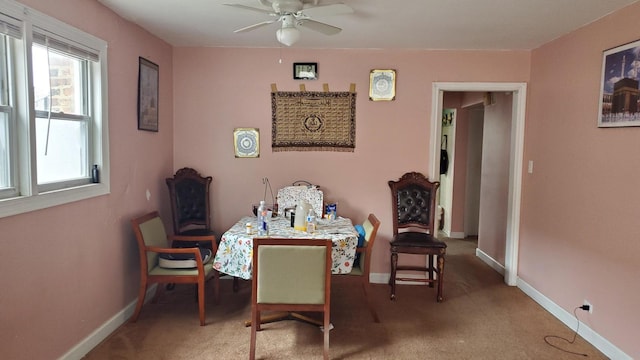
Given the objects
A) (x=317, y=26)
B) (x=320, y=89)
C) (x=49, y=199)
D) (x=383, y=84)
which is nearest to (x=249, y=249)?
(x=49, y=199)

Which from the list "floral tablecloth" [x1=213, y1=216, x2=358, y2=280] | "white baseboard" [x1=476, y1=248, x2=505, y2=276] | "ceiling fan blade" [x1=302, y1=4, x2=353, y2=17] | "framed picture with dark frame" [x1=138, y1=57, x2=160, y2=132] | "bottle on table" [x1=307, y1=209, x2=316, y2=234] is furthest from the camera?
"white baseboard" [x1=476, y1=248, x2=505, y2=276]

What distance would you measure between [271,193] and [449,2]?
8.15 feet

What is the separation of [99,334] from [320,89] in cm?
290

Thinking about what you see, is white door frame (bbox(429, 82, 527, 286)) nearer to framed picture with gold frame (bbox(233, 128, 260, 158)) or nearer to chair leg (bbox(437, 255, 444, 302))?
chair leg (bbox(437, 255, 444, 302))

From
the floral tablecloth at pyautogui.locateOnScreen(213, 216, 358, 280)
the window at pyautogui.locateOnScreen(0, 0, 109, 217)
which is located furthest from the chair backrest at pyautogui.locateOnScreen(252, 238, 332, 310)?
the window at pyautogui.locateOnScreen(0, 0, 109, 217)

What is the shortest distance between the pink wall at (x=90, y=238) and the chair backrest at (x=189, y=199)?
14 cm

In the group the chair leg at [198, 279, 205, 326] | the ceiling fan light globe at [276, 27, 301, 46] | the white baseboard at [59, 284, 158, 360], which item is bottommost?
the white baseboard at [59, 284, 158, 360]

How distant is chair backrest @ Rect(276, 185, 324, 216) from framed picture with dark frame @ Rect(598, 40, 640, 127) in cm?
242

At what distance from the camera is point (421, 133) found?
4199 mm

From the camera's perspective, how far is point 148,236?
3.22 meters

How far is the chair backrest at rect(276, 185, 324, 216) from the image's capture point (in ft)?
13.3

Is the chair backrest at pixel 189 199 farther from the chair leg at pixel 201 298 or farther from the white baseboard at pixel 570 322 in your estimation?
the white baseboard at pixel 570 322

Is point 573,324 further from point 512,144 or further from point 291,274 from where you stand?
point 291,274

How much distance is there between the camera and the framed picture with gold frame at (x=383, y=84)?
4145 millimetres
